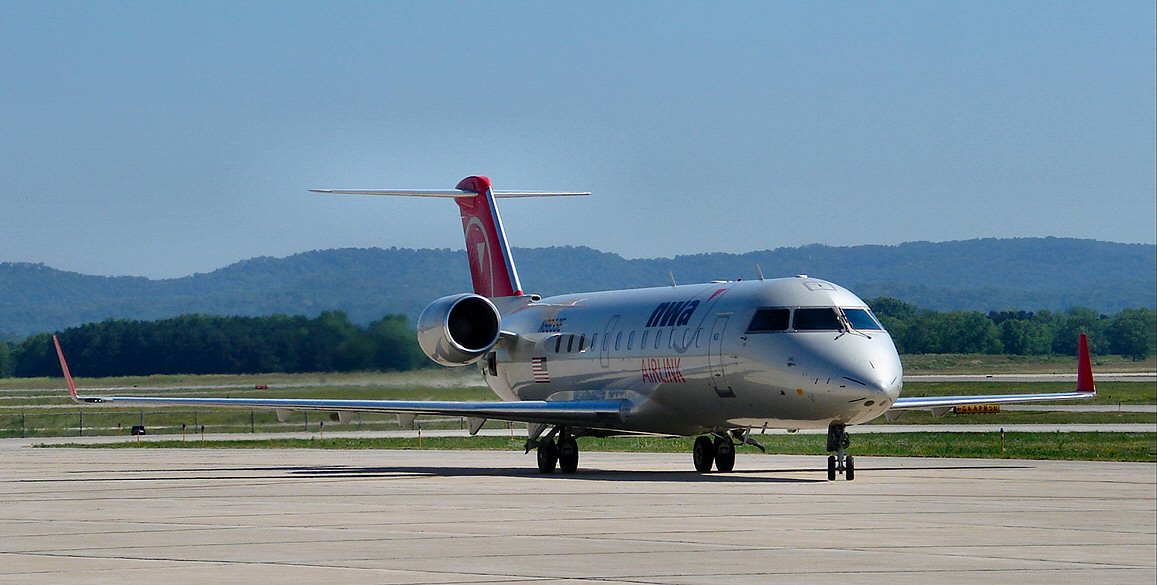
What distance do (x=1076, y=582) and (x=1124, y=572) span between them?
0.93 meters

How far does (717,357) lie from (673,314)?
8.12ft

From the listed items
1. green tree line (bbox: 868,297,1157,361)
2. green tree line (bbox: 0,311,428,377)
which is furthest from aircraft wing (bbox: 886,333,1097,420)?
green tree line (bbox: 0,311,428,377)

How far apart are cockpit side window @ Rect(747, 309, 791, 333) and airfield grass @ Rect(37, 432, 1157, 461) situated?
920cm

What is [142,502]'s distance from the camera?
79.1ft

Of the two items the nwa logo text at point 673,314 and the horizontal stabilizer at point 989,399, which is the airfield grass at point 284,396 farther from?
the horizontal stabilizer at point 989,399

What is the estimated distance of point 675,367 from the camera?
30906 mm

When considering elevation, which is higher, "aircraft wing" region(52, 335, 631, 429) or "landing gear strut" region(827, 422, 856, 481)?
"aircraft wing" region(52, 335, 631, 429)

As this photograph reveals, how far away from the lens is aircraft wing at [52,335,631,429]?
3059 cm

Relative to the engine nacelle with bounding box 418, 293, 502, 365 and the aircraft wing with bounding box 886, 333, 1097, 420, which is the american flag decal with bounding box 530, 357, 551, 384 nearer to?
the engine nacelle with bounding box 418, 293, 502, 365

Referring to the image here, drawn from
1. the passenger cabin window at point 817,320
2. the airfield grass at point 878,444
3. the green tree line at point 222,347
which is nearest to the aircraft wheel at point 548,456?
the passenger cabin window at point 817,320

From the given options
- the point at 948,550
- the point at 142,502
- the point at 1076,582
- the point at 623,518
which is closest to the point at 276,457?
the point at 142,502

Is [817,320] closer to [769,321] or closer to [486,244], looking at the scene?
[769,321]

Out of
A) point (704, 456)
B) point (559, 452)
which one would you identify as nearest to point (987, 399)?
point (704, 456)

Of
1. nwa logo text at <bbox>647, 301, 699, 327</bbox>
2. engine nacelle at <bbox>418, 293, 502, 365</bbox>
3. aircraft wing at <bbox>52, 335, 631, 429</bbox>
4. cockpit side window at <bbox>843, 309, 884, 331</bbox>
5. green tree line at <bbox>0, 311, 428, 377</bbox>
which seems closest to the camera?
cockpit side window at <bbox>843, 309, 884, 331</bbox>
